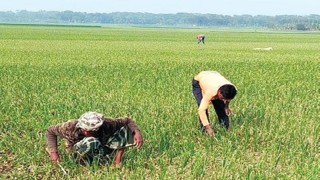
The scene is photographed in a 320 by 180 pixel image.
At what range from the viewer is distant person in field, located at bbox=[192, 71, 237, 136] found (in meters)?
6.17

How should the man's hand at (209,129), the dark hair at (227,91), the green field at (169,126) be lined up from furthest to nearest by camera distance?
1. the man's hand at (209,129)
2. the dark hair at (227,91)
3. the green field at (169,126)

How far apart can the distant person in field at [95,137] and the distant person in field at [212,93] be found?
1.22 meters

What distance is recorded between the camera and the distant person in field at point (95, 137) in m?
4.95

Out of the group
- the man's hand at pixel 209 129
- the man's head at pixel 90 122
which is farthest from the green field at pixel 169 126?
the man's head at pixel 90 122

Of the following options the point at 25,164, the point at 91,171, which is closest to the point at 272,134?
the point at 91,171

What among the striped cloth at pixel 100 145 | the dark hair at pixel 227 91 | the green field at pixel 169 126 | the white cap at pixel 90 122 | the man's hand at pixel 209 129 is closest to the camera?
the white cap at pixel 90 122

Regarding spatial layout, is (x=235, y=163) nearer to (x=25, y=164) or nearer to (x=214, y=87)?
(x=214, y=87)

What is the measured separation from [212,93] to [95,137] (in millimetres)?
1787

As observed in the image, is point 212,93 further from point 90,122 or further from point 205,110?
point 90,122

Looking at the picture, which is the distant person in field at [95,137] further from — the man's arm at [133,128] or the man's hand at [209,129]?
the man's hand at [209,129]

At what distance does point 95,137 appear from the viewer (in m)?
5.17

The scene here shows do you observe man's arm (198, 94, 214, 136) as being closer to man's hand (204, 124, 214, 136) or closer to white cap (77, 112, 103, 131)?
man's hand (204, 124, 214, 136)

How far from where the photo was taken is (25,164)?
5832mm

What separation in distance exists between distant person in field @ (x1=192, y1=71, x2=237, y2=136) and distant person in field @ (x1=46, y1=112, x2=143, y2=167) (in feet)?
4.01
